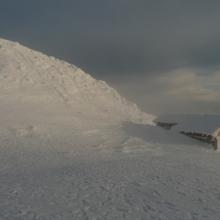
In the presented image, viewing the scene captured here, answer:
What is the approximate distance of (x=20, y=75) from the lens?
58.3 m

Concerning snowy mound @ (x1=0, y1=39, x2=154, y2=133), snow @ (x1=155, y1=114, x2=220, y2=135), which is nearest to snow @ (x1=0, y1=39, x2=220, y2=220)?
snowy mound @ (x1=0, y1=39, x2=154, y2=133)

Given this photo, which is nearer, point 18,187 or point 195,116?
point 18,187

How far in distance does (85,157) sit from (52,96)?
2766cm

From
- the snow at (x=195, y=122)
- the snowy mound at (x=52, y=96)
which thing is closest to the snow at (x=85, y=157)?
the snowy mound at (x=52, y=96)

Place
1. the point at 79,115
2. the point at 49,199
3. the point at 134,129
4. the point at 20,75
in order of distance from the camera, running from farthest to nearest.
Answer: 1. the point at 20,75
2. the point at 79,115
3. the point at 134,129
4. the point at 49,199

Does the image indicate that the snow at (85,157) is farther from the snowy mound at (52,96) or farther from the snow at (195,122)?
the snow at (195,122)

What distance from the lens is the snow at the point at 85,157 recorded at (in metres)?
13.0

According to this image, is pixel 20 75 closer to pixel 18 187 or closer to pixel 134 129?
pixel 134 129

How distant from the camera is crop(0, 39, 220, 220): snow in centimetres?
1302

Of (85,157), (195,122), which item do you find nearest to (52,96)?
(195,122)

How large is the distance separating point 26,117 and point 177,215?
3211cm

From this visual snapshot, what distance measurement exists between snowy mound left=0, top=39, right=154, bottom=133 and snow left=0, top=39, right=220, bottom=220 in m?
0.14

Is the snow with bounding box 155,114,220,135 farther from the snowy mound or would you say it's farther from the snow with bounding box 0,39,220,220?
the snowy mound

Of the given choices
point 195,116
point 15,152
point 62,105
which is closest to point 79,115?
point 62,105
